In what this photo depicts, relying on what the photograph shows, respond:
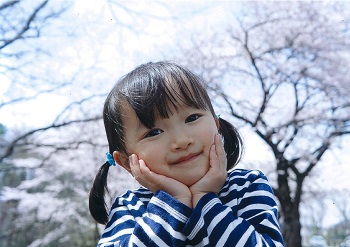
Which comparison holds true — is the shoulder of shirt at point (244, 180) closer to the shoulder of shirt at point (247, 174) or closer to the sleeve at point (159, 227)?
the shoulder of shirt at point (247, 174)

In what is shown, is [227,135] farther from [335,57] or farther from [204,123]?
[335,57]

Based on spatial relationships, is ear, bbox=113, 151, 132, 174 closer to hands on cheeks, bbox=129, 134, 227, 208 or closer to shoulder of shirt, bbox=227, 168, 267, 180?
hands on cheeks, bbox=129, 134, 227, 208

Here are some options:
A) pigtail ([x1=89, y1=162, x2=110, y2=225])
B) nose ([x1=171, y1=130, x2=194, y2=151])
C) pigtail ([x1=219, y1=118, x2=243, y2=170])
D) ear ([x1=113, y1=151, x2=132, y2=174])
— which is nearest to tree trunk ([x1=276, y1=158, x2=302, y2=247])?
pigtail ([x1=219, y1=118, x2=243, y2=170])

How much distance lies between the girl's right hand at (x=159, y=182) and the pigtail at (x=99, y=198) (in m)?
0.25

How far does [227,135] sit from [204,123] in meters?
0.30

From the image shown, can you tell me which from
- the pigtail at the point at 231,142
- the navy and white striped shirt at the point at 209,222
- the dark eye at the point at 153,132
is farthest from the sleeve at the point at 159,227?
the pigtail at the point at 231,142

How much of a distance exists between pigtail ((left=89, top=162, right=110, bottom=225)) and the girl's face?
0.27 metres

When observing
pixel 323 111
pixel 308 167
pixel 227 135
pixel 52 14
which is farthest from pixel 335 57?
pixel 227 135

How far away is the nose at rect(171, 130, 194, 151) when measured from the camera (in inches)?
29.0

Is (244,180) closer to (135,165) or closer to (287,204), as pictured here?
(135,165)

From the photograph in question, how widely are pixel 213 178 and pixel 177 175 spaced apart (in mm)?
73

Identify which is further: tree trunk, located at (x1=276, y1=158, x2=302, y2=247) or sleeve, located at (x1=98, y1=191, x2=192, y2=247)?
tree trunk, located at (x1=276, y1=158, x2=302, y2=247)

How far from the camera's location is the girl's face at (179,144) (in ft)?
2.45

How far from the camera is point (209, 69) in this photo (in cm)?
824
